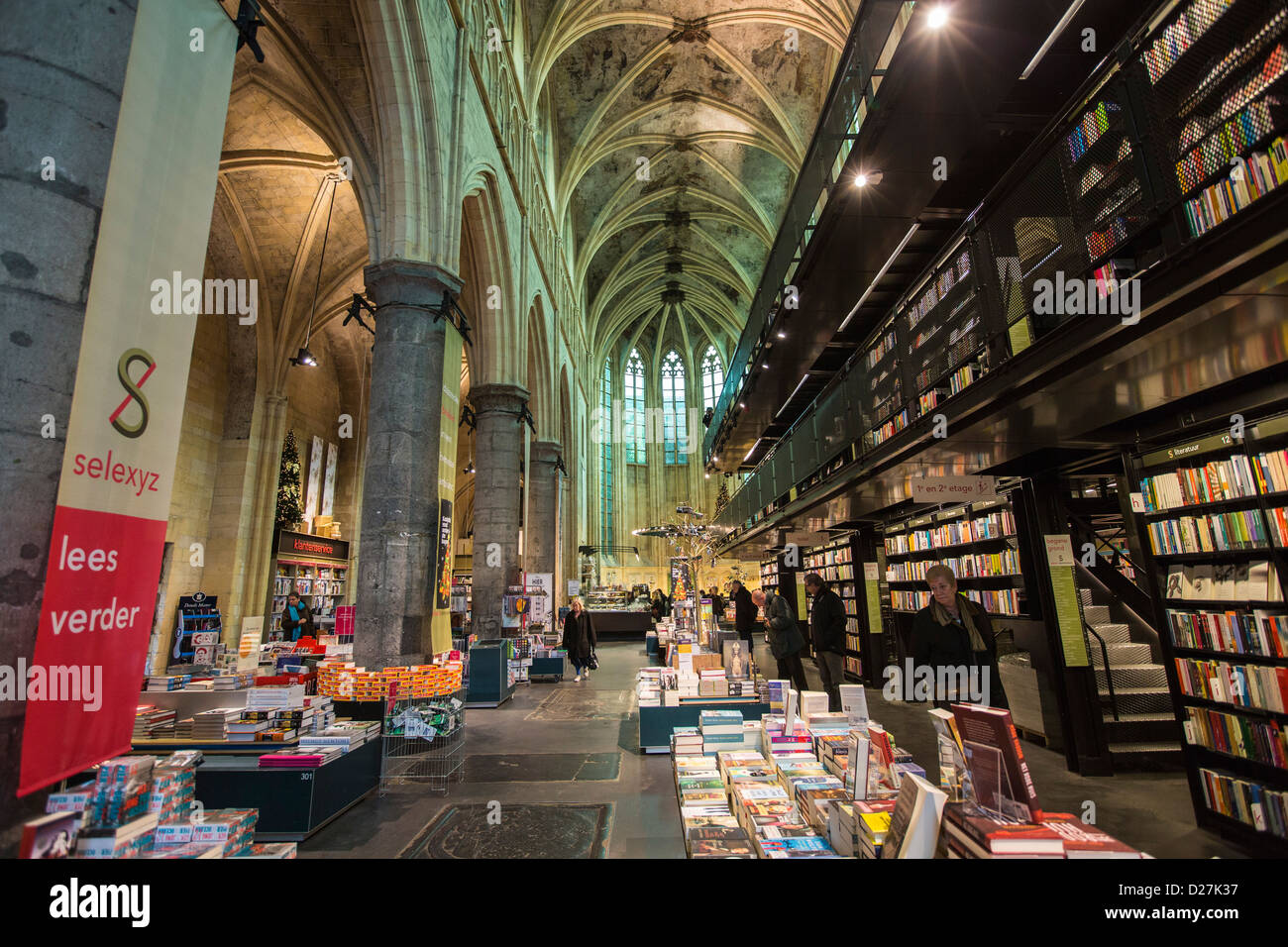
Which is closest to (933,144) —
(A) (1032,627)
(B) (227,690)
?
(A) (1032,627)

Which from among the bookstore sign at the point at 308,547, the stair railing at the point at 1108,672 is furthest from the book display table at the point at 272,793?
the bookstore sign at the point at 308,547

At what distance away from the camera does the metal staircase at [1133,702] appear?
16.3 ft

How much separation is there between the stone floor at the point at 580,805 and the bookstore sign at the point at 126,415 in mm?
1828

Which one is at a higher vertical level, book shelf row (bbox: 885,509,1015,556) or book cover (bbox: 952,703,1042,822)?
book shelf row (bbox: 885,509,1015,556)

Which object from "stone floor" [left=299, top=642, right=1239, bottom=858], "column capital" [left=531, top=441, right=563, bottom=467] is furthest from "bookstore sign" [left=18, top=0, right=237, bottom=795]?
"column capital" [left=531, top=441, right=563, bottom=467]

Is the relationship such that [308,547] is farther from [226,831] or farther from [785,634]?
[226,831]

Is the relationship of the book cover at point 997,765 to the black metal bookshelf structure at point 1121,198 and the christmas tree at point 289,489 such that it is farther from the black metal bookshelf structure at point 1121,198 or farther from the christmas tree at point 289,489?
the christmas tree at point 289,489

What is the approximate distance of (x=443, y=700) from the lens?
5262 mm

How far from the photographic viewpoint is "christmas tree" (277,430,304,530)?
14.8 meters

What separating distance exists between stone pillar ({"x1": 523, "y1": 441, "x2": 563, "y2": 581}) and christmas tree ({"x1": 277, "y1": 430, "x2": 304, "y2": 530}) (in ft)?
20.0

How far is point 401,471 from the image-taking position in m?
6.20

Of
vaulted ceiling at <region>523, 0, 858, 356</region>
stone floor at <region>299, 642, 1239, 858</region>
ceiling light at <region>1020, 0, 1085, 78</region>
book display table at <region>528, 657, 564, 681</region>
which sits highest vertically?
vaulted ceiling at <region>523, 0, 858, 356</region>

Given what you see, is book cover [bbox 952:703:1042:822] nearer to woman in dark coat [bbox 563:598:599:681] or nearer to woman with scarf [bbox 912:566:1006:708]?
woman with scarf [bbox 912:566:1006:708]

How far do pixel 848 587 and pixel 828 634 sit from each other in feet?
15.9
